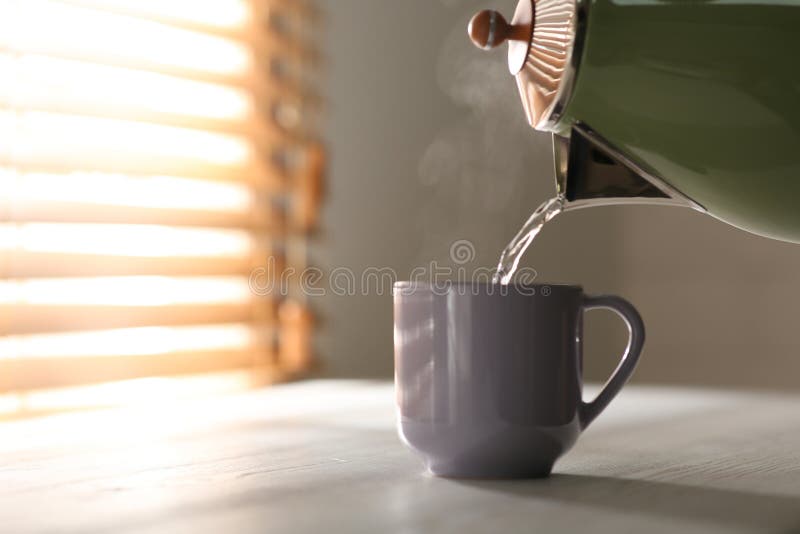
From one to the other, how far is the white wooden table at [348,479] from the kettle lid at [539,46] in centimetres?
21

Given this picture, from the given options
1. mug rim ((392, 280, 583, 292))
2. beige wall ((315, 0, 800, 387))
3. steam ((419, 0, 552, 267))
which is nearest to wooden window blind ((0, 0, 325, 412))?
beige wall ((315, 0, 800, 387))

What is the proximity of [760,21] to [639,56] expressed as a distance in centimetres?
6

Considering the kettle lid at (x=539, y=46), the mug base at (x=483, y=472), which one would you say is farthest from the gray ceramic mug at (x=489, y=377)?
the kettle lid at (x=539, y=46)

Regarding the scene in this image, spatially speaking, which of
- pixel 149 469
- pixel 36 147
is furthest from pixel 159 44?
pixel 149 469

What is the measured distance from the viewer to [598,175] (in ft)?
2.10

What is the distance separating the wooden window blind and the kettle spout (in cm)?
70

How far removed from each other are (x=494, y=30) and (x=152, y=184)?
0.82 m

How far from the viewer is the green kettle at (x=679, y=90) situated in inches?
22.6

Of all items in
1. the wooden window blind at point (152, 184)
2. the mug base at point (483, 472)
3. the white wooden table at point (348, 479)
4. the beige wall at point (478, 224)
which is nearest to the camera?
the white wooden table at point (348, 479)

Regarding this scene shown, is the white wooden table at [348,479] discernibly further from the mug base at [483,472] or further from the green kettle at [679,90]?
the green kettle at [679,90]

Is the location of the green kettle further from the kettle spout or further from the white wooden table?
the white wooden table

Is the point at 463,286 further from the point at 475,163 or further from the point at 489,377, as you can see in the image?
the point at 475,163

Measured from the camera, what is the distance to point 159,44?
1.38m

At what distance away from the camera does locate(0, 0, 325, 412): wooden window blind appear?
1163 millimetres
